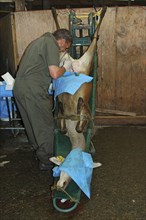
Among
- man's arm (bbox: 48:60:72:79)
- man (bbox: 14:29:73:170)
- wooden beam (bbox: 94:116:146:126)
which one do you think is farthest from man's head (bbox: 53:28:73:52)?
wooden beam (bbox: 94:116:146:126)

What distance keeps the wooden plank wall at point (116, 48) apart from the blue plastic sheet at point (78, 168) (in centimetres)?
219

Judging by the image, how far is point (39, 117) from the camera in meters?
3.46

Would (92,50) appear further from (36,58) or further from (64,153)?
(64,153)

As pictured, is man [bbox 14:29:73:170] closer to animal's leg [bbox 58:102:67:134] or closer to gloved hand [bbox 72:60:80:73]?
gloved hand [bbox 72:60:80:73]

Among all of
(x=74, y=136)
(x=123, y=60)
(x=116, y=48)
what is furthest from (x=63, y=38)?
(x=123, y=60)

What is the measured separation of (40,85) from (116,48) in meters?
1.79

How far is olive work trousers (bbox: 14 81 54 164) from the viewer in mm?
3403

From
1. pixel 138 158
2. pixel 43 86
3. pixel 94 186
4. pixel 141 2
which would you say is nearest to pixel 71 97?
pixel 43 86

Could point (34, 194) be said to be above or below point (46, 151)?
below

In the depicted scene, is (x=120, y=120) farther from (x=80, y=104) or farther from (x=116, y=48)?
(x=80, y=104)

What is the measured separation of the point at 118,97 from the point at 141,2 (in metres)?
3.29

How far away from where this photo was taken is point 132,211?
2811 millimetres

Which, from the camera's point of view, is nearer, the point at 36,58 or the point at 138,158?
the point at 36,58

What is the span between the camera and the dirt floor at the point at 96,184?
281 cm
